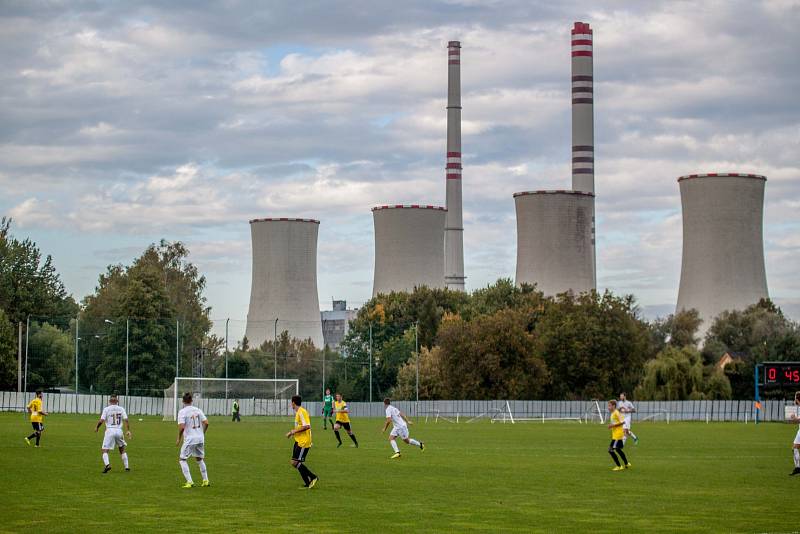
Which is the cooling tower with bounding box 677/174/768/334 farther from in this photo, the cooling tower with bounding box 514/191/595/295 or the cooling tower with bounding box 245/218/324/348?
the cooling tower with bounding box 245/218/324/348

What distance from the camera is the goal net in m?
78.2

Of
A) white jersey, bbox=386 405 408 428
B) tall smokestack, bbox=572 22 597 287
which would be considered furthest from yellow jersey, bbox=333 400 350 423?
tall smokestack, bbox=572 22 597 287

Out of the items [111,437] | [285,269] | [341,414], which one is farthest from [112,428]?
[285,269]

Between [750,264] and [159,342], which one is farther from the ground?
[750,264]

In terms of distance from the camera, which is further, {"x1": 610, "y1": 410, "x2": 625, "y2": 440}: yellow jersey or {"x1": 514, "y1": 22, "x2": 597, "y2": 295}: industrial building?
{"x1": 514, "y1": 22, "x2": 597, "y2": 295}: industrial building

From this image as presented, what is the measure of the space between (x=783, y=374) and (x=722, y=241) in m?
23.0

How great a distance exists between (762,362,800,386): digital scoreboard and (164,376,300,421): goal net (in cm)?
3062

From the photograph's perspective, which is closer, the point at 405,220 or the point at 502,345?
the point at 502,345

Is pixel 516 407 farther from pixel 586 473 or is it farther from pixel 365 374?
pixel 586 473

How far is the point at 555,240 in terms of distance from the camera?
98875 mm

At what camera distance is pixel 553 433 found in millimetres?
57531

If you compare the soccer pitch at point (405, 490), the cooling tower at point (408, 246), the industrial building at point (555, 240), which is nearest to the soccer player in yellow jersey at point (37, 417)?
the soccer pitch at point (405, 490)

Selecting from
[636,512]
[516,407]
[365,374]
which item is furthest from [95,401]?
[636,512]

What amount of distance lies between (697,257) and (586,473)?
6957cm
